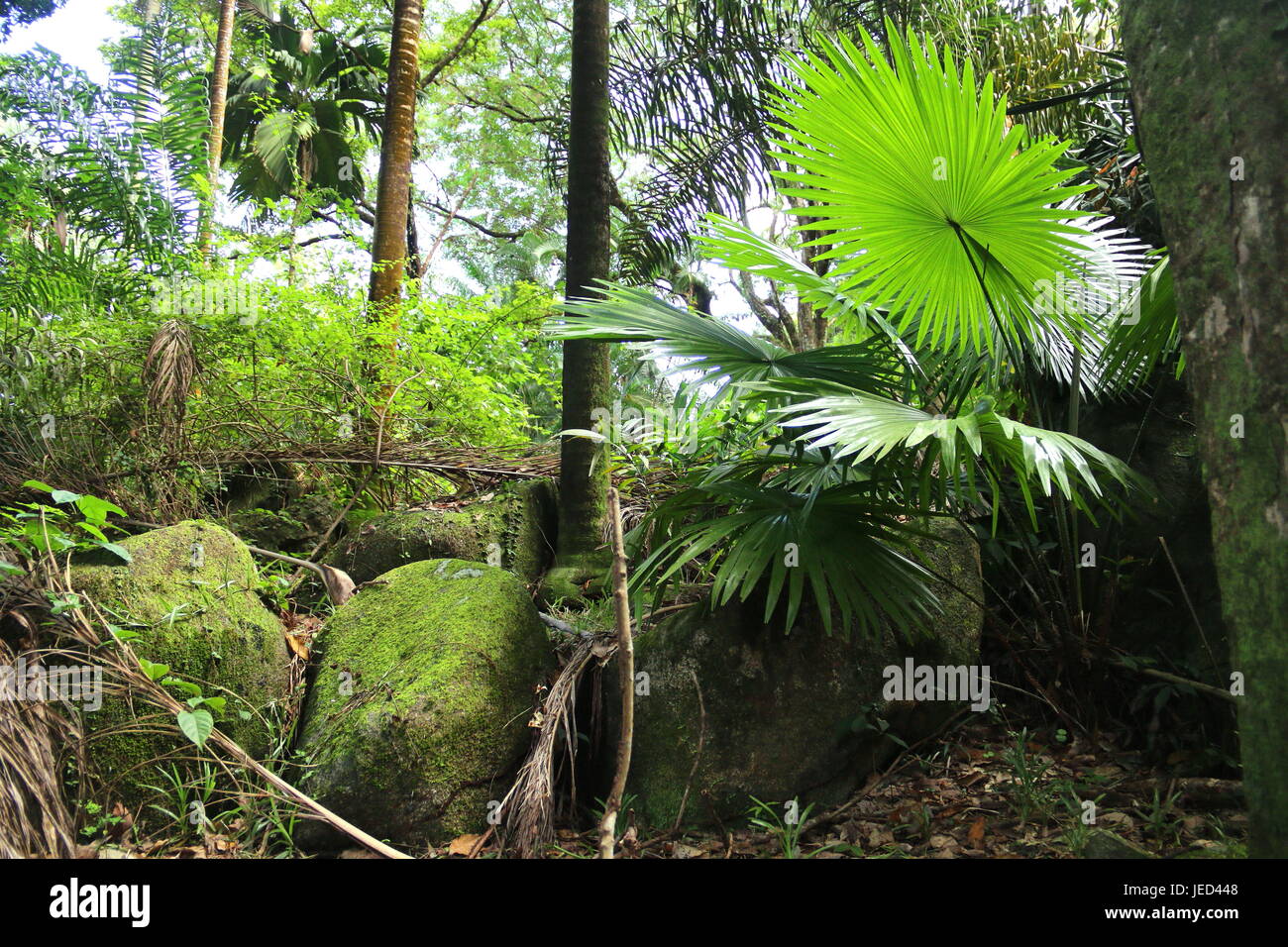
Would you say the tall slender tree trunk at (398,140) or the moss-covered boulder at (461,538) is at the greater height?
the tall slender tree trunk at (398,140)

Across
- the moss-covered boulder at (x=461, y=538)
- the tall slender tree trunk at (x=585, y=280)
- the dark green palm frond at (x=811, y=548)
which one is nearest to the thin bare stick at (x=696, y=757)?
the dark green palm frond at (x=811, y=548)

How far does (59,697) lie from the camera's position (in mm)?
2605

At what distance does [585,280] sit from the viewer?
12.7ft

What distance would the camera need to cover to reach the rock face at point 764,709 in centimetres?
283

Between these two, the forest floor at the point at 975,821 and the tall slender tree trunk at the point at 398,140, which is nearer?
the forest floor at the point at 975,821

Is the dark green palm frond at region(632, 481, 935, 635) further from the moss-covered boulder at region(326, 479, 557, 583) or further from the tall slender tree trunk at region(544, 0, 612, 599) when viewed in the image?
the moss-covered boulder at region(326, 479, 557, 583)

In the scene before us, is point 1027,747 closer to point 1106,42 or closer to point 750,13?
point 750,13

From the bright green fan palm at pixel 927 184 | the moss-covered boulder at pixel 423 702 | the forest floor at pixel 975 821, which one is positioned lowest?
the forest floor at pixel 975 821

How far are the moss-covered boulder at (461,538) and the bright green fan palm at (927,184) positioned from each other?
249cm

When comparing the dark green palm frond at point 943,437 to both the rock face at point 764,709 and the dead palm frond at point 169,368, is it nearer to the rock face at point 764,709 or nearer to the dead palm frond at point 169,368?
the rock face at point 764,709

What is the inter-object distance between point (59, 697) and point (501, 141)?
13.9 metres

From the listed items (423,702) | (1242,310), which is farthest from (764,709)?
(1242,310)

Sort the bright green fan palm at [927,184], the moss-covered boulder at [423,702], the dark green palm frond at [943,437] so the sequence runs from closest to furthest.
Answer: the dark green palm frond at [943,437] → the bright green fan palm at [927,184] → the moss-covered boulder at [423,702]

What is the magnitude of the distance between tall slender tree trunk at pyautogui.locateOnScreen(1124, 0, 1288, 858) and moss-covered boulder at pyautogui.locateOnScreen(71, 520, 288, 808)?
302 cm
